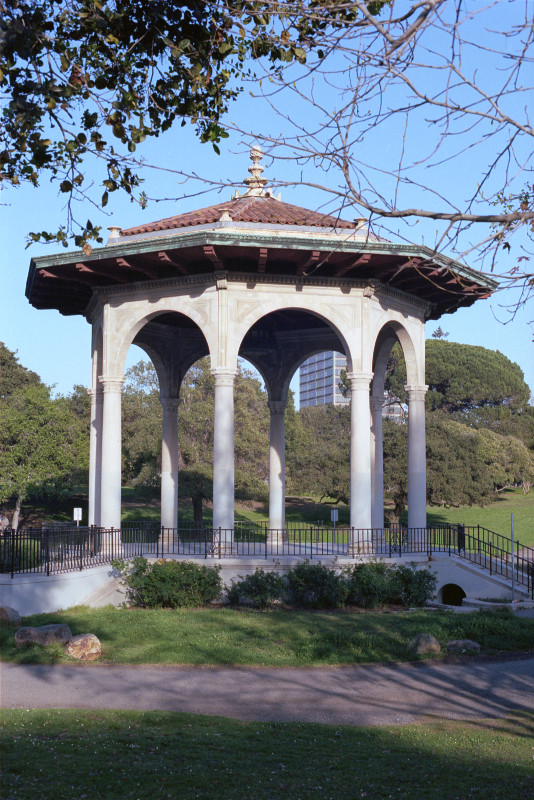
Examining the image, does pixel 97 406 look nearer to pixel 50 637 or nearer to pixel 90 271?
Answer: pixel 90 271

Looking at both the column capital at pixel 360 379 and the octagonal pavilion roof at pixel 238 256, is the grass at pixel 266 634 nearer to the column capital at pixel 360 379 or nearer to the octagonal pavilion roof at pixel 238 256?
the column capital at pixel 360 379

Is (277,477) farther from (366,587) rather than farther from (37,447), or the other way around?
(37,447)

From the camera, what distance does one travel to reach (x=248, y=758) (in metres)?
9.09

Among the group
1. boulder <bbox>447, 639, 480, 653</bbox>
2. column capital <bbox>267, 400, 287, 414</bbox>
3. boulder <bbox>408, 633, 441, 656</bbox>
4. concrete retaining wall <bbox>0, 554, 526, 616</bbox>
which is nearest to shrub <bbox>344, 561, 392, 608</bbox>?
concrete retaining wall <bbox>0, 554, 526, 616</bbox>

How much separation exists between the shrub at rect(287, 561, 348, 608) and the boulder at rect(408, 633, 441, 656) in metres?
4.52

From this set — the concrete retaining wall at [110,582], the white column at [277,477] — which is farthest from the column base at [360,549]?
the white column at [277,477]

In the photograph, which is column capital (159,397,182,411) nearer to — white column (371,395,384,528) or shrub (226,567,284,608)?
white column (371,395,384,528)

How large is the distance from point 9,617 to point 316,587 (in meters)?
6.92

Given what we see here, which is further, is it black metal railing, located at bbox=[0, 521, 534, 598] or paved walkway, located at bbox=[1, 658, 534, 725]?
black metal railing, located at bbox=[0, 521, 534, 598]

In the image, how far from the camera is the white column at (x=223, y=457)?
22.0m

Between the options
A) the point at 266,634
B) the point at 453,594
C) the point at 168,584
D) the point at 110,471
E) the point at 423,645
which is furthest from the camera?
the point at 453,594

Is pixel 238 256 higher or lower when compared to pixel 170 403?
higher

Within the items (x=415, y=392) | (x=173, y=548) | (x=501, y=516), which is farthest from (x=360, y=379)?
(x=501, y=516)

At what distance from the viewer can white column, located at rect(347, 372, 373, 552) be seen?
22.6 metres
